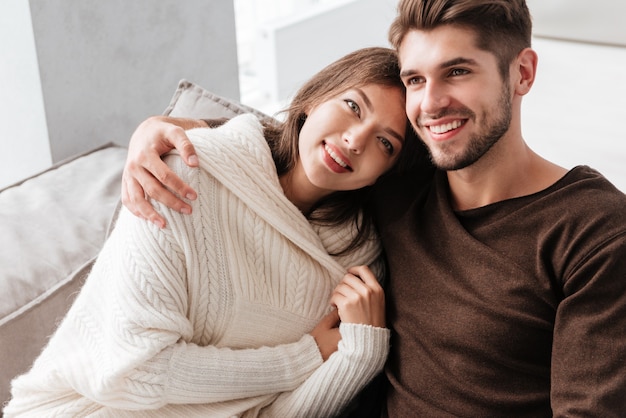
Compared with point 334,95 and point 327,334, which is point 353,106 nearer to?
point 334,95

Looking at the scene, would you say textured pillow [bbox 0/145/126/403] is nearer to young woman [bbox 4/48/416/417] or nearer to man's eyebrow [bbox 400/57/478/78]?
young woman [bbox 4/48/416/417]

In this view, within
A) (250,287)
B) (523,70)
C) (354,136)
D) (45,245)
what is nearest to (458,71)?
(523,70)

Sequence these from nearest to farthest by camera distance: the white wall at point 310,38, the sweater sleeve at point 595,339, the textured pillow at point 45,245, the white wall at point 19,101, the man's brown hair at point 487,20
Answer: the sweater sleeve at point 595,339 < the man's brown hair at point 487,20 < the textured pillow at point 45,245 < the white wall at point 19,101 < the white wall at point 310,38

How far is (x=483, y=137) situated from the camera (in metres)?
1.30

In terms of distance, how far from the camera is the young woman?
4.31ft

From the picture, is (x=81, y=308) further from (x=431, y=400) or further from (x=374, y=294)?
(x=431, y=400)

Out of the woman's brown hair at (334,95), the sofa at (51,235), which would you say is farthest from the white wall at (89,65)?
the woman's brown hair at (334,95)

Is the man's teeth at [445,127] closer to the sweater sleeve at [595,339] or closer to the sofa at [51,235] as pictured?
the sweater sleeve at [595,339]

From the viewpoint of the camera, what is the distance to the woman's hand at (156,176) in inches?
51.8

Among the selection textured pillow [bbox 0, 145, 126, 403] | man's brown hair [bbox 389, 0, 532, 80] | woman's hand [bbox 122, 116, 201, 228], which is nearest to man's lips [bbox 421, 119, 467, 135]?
man's brown hair [bbox 389, 0, 532, 80]

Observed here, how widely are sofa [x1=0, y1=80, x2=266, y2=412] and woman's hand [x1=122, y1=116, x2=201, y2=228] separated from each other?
394 millimetres

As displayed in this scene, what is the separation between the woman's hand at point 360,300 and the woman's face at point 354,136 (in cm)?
18

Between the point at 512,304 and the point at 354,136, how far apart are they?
40 cm

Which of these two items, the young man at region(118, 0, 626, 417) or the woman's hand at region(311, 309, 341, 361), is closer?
the young man at region(118, 0, 626, 417)
